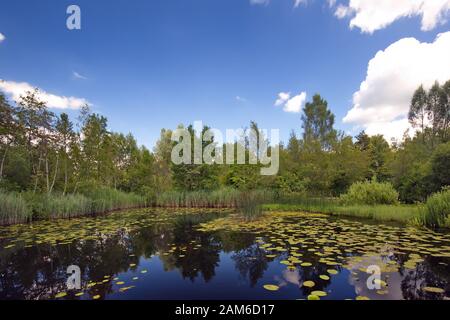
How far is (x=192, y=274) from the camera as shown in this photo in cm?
415

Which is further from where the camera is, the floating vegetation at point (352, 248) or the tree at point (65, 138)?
the tree at point (65, 138)

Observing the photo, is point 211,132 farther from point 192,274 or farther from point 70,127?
point 192,274

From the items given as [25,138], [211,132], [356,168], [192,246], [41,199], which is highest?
[211,132]

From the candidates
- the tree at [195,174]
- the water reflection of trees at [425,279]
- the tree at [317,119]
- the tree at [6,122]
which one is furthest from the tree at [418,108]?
the tree at [6,122]

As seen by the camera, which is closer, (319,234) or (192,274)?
(192,274)

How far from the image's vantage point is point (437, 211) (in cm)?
710

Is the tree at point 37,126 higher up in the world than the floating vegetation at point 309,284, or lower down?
higher up

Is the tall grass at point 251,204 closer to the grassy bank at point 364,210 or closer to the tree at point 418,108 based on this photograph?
the grassy bank at point 364,210

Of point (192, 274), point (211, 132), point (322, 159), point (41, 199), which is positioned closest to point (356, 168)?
point (322, 159)

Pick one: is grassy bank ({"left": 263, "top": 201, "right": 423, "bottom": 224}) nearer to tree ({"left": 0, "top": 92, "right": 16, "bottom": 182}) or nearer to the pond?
the pond

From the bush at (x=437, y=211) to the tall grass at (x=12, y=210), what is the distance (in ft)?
44.8

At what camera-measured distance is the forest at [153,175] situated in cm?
1098

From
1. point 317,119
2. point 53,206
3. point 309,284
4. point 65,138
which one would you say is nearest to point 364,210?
point 309,284
